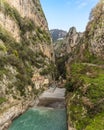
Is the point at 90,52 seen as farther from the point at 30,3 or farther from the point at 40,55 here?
the point at 30,3

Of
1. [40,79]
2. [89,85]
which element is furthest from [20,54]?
[89,85]

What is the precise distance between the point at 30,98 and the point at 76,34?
87.0m

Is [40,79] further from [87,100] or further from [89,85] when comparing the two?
[87,100]

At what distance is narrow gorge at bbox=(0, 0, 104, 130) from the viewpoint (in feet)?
146

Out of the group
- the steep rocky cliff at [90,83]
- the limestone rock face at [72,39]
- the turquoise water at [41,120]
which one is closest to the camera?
the steep rocky cliff at [90,83]

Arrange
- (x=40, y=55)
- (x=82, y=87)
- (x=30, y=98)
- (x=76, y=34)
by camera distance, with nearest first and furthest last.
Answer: (x=82, y=87) < (x=30, y=98) < (x=40, y=55) < (x=76, y=34)

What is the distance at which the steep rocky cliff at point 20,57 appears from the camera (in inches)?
2227

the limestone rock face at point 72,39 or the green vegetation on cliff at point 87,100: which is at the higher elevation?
the limestone rock face at point 72,39

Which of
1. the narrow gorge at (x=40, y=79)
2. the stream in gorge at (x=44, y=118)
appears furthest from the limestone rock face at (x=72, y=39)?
the stream in gorge at (x=44, y=118)

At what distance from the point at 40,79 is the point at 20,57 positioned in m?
13.4

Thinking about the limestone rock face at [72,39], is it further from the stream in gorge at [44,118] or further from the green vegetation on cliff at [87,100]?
the green vegetation on cliff at [87,100]

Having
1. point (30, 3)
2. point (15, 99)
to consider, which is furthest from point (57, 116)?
point (30, 3)

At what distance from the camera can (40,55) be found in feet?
328

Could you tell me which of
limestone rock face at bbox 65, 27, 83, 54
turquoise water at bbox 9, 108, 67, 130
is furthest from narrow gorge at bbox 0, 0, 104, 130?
limestone rock face at bbox 65, 27, 83, 54
